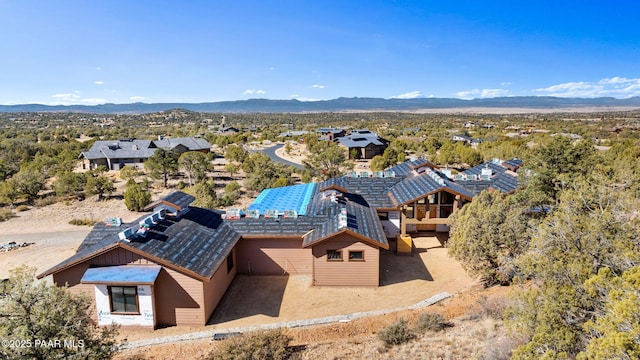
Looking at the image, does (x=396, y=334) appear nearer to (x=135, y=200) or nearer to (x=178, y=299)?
(x=178, y=299)

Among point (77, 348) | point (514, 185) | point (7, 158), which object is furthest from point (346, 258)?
point (7, 158)

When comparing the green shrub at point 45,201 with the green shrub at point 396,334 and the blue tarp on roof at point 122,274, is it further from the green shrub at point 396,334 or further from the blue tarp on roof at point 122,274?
the green shrub at point 396,334

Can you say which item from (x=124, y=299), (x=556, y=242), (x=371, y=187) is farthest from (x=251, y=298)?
(x=371, y=187)

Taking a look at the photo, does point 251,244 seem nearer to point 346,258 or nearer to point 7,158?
point 346,258

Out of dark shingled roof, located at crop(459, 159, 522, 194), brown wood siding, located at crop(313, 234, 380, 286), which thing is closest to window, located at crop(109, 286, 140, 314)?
brown wood siding, located at crop(313, 234, 380, 286)

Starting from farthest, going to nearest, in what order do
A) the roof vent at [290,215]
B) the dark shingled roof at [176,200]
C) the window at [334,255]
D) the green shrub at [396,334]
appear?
the roof vent at [290,215] < the dark shingled roof at [176,200] < the window at [334,255] < the green shrub at [396,334]

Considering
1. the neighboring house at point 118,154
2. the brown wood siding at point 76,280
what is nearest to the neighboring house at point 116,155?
the neighboring house at point 118,154
